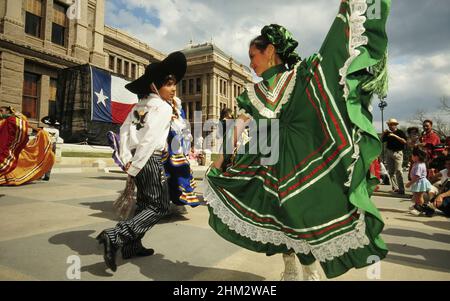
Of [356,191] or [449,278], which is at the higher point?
[356,191]

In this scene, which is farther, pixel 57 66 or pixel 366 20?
pixel 57 66

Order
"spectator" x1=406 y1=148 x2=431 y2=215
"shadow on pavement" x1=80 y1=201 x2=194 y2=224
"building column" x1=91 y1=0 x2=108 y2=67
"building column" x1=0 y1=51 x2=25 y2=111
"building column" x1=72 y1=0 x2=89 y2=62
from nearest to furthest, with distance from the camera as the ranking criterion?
"shadow on pavement" x1=80 y1=201 x2=194 y2=224, "spectator" x1=406 y1=148 x2=431 y2=215, "building column" x1=0 y1=51 x2=25 y2=111, "building column" x1=72 y1=0 x2=89 y2=62, "building column" x1=91 y1=0 x2=108 y2=67

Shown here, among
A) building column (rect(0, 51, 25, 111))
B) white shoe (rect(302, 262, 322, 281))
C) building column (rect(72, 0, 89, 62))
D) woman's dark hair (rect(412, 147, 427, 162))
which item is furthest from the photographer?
building column (rect(72, 0, 89, 62))

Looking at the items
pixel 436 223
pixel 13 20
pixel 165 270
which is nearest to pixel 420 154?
pixel 436 223

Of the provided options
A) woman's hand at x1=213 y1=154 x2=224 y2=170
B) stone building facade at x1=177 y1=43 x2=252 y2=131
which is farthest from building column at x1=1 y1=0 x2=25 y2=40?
stone building facade at x1=177 y1=43 x2=252 y2=131

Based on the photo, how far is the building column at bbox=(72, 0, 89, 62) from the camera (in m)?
21.8

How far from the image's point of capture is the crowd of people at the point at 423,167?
461cm

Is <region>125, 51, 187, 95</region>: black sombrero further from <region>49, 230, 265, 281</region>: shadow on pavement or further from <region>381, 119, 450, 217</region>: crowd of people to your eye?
<region>381, 119, 450, 217</region>: crowd of people

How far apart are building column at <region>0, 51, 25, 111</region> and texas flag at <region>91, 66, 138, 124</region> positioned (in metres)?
4.58

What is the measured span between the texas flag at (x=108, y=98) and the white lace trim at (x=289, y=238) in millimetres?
17597

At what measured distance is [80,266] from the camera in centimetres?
233
